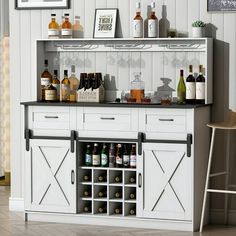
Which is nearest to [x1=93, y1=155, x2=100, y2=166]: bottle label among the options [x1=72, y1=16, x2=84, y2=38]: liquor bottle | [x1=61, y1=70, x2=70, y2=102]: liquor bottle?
[x1=61, y1=70, x2=70, y2=102]: liquor bottle

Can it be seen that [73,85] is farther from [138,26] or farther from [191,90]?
[191,90]

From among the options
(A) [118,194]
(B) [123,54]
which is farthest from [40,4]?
(A) [118,194]

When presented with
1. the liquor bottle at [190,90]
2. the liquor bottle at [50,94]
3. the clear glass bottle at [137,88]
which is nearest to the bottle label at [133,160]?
the clear glass bottle at [137,88]

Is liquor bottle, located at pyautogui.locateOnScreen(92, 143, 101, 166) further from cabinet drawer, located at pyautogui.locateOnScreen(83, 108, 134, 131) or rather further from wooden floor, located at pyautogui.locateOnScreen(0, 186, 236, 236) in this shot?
wooden floor, located at pyautogui.locateOnScreen(0, 186, 236, 236)

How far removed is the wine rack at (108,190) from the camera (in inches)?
246

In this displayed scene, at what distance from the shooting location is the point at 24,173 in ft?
21.7

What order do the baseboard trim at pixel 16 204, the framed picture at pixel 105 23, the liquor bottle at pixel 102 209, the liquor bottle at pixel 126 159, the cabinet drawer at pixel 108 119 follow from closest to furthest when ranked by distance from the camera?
the cabinet drawer at pixel 108 119, the liquor bottle at pixel 126 159, the liquor bottle at pixel 102 209, the framed picture at pixel 105 23, the baseboard trim at pixel 16 204

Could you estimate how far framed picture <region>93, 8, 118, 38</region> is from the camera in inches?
257

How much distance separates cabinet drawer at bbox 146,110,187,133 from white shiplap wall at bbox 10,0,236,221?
480 millimetres

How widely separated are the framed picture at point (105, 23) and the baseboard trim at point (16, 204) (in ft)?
5.37

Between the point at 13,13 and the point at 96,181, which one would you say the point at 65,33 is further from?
the point at 96,181

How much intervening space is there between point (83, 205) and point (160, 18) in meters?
1.67

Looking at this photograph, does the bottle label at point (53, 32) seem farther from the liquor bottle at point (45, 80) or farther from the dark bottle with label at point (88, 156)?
the dark bottle with label at point (88, 156)

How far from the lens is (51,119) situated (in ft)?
20.8
